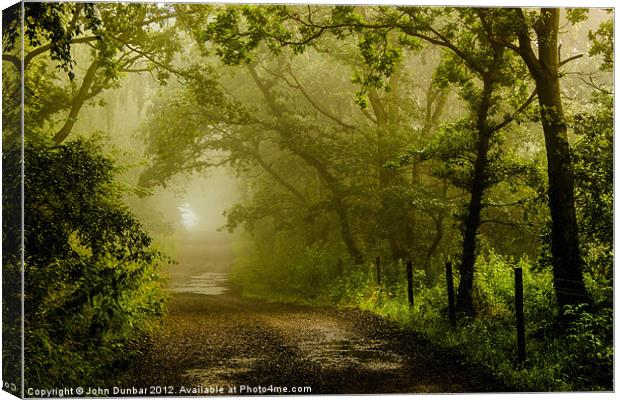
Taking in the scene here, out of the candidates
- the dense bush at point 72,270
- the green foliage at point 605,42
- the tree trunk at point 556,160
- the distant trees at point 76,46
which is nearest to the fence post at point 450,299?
the tree trunk at point 556,160

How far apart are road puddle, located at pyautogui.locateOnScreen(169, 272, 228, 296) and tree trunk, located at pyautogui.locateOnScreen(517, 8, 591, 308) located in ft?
43.0

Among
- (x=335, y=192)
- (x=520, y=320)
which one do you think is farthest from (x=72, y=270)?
(x=335, y=192)

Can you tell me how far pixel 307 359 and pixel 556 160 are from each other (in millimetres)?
4500

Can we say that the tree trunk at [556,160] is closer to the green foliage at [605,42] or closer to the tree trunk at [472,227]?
the green foliage at [605,42]

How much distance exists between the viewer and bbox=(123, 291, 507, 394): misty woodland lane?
315 inches

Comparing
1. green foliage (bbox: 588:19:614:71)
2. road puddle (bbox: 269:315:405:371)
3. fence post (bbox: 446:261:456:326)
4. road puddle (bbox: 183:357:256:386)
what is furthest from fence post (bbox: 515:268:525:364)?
road puddle (bbox: 183:357:256:386)

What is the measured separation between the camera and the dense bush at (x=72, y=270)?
25.0ft

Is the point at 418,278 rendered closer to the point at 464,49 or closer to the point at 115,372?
the point at 464,49

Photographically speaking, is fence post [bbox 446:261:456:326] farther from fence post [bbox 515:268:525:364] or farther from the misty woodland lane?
fence post [bbox 515:268:525:364]

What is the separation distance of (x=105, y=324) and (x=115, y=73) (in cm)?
498

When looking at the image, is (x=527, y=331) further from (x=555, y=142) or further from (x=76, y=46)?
(x=76, y=46)

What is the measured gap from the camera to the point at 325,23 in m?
10.2

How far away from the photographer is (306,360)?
8805mm

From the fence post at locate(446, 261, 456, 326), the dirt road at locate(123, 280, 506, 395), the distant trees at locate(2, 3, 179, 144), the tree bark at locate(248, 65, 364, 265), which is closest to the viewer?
the distant trees at locate(2, 3, 179, 144)
